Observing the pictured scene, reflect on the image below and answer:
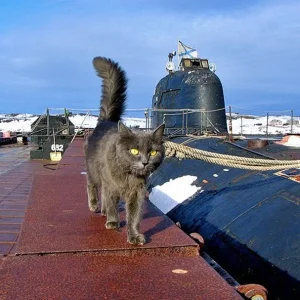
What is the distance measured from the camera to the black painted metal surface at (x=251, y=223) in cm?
416

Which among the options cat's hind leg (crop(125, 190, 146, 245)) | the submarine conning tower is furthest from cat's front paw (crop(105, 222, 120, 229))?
the submarine conning tower

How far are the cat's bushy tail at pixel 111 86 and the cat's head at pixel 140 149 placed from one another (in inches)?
63.4

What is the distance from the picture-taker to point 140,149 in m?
3.12

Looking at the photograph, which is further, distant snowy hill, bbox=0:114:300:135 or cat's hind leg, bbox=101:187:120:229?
distant snowy hill, bbox=0:114:300:135

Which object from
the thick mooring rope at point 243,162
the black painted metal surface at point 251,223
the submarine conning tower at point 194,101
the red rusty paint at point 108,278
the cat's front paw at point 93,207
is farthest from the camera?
the submarine conning tower at point 194,101

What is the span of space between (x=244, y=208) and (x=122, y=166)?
9.32 feet

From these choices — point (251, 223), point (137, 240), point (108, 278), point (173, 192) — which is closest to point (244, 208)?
point (251, 223)

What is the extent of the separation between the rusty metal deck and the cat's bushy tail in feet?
3.79

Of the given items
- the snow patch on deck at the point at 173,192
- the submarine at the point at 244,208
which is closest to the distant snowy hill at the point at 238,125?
the snow patch on deck at the point at 173,192

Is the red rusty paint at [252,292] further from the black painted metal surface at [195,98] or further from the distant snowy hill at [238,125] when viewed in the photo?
the distant snowy hill at [238,125]

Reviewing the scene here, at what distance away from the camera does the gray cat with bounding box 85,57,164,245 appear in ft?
10.3

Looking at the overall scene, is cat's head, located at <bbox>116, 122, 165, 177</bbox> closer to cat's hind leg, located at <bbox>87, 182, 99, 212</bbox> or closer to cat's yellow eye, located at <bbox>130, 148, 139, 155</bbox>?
cat's yellow eye, located at <bbox>130, 148, 139, 155</bbox>

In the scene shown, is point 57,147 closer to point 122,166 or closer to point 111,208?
point 111,208

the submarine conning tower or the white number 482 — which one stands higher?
the submarine conning tower
